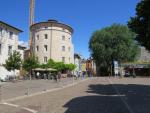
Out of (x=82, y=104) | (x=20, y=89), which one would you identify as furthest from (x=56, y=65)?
(x=82, y=104)

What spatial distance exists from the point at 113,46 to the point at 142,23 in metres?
64.8

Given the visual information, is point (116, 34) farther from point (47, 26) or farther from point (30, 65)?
point (30, 65)

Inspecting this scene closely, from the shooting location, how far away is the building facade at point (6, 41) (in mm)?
55500

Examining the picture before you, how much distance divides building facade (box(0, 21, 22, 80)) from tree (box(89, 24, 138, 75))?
108 ft

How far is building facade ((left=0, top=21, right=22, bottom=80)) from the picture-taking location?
55.5 metres

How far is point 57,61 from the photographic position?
286 feet

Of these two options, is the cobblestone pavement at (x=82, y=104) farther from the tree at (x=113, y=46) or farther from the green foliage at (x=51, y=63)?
the tree at (x=113, y=46)

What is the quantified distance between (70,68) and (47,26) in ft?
41.8

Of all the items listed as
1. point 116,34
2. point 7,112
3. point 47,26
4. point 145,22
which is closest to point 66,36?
point 47,26

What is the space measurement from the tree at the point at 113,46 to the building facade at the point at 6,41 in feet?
108

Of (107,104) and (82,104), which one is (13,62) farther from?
(107,104)

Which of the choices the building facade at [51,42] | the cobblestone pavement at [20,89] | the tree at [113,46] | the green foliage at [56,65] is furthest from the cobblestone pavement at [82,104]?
the tree at [113,46]

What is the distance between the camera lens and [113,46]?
90.8 meters

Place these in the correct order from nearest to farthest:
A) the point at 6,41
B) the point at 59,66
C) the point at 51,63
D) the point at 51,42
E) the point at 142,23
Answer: the point at 142,23 < the point at 6,41 < the point at 51,63 < the point at 59,66 < the point at 51,42
